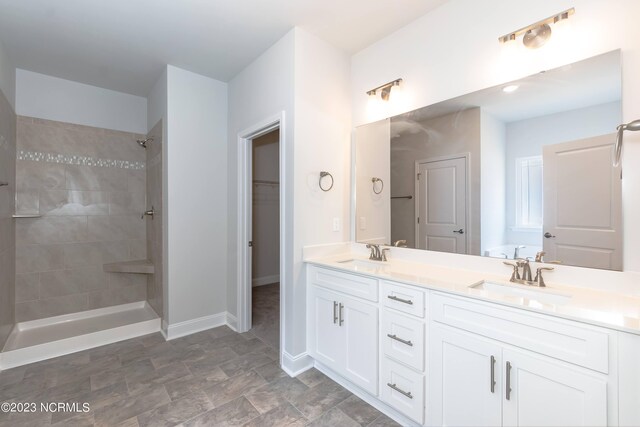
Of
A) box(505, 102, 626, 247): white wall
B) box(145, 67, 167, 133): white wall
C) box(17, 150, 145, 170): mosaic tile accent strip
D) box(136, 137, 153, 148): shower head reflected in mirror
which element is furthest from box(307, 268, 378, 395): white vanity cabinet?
box(17, 150, 145, 170): mosaic tile accent strip

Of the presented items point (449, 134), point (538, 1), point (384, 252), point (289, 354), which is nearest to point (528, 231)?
point (449, 134)

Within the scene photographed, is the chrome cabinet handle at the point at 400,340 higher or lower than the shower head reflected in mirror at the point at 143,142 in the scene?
lower

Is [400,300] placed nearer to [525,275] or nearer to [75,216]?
[525,275]

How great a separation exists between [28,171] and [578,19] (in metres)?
4.61

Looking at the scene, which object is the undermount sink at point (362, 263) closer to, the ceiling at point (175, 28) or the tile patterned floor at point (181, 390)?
the tile patterned floor at point (181, 390)

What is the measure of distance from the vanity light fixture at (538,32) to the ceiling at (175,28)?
2.10 feet

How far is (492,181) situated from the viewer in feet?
5.83

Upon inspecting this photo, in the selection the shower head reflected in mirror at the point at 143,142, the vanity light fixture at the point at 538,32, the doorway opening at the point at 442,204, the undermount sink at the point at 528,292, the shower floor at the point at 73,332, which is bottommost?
the shower floor at the point at 73,332

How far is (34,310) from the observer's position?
2.99 meters

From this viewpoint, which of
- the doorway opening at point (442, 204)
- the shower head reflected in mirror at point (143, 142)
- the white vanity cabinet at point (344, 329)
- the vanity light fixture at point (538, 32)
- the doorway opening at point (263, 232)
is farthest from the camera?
the shower head reflected in mirror at point (143, 142)

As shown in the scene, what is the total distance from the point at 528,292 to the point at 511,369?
421 millimetres

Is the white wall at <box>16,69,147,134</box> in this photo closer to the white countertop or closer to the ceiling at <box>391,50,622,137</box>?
the white countertop

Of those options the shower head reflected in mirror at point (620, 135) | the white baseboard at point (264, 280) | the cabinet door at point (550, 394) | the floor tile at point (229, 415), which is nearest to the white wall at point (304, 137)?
the floor tile at point (229, 415)

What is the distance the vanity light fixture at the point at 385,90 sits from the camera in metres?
2.22
